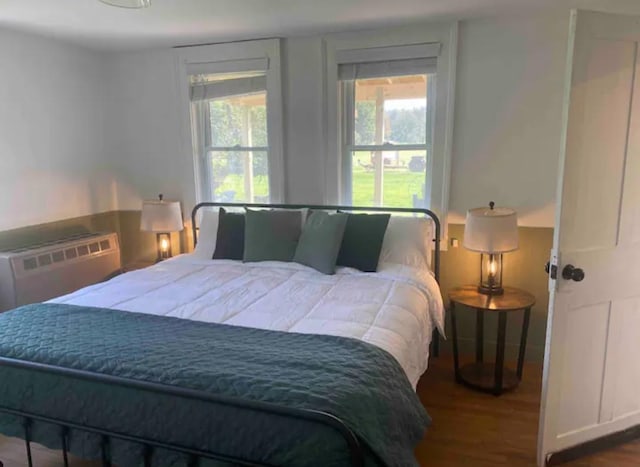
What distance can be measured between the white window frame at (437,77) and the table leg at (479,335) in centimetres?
58

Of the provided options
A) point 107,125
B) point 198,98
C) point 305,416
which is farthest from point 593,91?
point 107,125

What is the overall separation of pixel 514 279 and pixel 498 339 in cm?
58

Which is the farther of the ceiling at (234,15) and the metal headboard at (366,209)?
the metal headboard at (366,209)

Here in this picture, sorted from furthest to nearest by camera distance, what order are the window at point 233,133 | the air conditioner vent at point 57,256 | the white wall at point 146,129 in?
the white wall at point 146,129 < the window at point 233,133 < the air conditioner vent at point 57,256

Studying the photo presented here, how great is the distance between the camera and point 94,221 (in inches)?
157

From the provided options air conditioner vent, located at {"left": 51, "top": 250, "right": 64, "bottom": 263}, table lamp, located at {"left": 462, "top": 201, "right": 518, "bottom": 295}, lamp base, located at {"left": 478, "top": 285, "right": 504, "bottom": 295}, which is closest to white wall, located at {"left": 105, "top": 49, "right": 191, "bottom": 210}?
air conditioner vent, located at {"left": 51, "top": 250, "right": 64, "bottom": 263}

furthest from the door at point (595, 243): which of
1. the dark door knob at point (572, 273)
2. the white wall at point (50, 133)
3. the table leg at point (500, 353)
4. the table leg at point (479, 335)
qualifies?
the white wall at point (50, 133)

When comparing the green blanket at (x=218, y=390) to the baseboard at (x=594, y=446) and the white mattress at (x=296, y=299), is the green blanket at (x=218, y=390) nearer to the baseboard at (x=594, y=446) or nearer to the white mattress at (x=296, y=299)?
the white mattress at (x=296, y=299)

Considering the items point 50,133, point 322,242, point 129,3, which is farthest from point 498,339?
point 50,133

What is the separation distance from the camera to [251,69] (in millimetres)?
3551

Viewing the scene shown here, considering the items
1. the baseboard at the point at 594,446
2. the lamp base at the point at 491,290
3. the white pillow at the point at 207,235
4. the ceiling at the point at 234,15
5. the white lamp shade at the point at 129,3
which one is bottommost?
the baseboard at the point at 594,446

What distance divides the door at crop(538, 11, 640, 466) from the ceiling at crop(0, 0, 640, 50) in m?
0.98

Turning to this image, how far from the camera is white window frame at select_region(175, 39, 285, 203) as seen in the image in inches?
138

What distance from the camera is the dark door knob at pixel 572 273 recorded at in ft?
6.47
